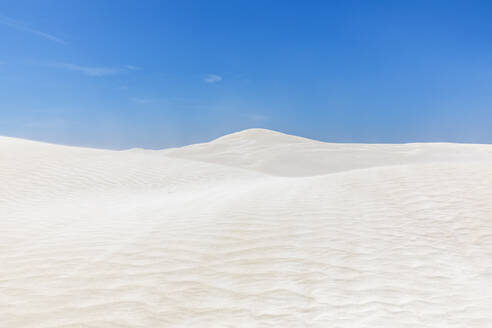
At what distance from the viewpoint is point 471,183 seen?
7.99m

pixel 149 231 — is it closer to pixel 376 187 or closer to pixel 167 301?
pixel 167 301

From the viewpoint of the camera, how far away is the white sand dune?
143 inches

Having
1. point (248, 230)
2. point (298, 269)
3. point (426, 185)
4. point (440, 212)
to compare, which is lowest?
point (298, 269)

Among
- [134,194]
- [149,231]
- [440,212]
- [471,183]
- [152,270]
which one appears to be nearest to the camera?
[152,270]

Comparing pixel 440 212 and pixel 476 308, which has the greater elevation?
pixel 440 212

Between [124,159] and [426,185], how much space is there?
11.3 metres

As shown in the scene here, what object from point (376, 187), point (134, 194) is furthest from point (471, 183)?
point (134, 194)

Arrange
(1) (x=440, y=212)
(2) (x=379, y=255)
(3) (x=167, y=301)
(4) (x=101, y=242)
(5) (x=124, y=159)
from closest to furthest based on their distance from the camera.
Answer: (3) (x=167, y=301), (2) (x=379, y=255), (4) (x=101, y=242), (1) (x=440, y=212), (5) (x=124, y=159)

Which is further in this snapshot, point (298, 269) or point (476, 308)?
point (298, 269)

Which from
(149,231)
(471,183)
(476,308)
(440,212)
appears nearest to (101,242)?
(149,231)

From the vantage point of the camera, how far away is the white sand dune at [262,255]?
364 cm

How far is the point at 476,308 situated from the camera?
12.5ft

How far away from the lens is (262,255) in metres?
4.81

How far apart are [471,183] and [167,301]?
24.6 ft
